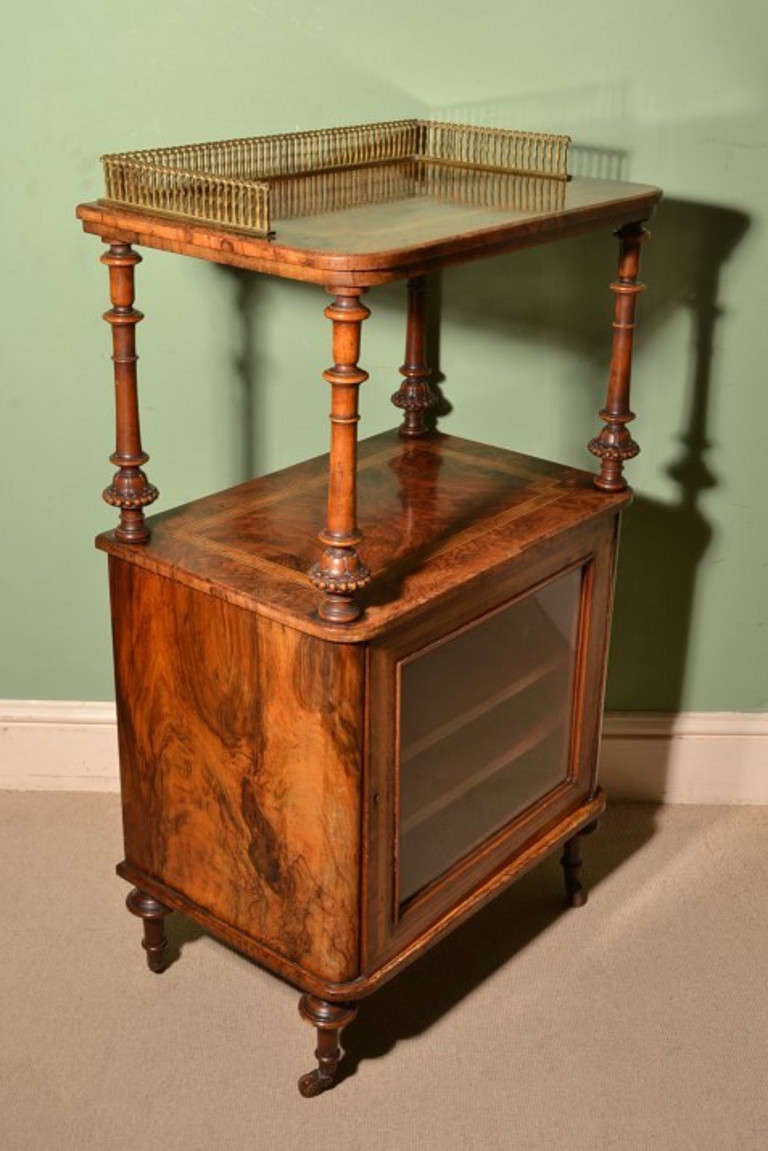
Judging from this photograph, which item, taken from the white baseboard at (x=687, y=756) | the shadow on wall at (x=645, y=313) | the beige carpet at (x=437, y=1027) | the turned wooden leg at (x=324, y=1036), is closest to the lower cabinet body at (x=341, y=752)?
the turned wooden leg at (x=324, y=1036)

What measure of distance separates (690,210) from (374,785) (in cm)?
118

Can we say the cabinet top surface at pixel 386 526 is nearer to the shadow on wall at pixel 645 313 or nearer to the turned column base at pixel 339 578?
the turned column base at pixel 339 578

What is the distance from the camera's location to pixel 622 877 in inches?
114

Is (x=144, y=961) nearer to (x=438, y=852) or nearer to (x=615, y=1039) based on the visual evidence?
(x=438, y=852)

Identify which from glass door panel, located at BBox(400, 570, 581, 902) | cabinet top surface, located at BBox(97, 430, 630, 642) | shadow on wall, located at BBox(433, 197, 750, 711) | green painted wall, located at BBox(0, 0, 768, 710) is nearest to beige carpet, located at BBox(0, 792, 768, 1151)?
glass door panel, located at BBox(400, 570, 581, 902)

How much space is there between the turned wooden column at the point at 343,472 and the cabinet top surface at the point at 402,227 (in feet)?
0.15

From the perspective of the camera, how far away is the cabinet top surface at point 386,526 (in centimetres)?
212

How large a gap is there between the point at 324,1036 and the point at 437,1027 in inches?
10.4

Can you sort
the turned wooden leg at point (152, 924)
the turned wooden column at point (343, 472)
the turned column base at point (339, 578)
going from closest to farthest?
the turned wooden column at point (343, 472)
the turned column base at point (339, 578)
the turned wooden leg at point (152, 924)

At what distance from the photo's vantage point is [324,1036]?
2.31 meters

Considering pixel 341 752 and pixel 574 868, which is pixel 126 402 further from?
pixel 574 868

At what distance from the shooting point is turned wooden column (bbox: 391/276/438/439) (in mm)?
2664

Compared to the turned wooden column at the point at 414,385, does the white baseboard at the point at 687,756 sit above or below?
below

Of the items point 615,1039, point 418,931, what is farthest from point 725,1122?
point 418,931
